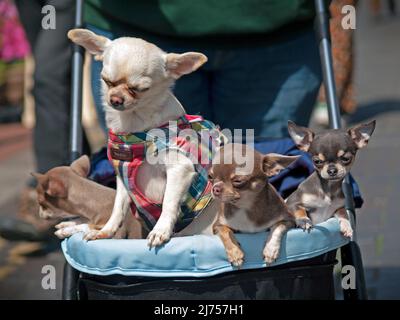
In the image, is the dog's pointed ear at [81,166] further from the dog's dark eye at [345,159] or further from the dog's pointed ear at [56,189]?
the dog's dark eye at [345,159]

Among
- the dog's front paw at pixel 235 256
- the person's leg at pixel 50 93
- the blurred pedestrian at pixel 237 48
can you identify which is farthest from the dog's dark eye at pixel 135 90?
the person's leg at pixel 50 93

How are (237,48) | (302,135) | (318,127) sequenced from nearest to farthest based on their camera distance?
(302,135) → (237,48) → (318,127)

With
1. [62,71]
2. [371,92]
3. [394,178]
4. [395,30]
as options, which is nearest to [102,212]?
[62,71]

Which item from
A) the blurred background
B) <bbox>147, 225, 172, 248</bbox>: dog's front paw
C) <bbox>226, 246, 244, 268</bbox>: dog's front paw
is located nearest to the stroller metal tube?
<bbox>147, 225, 172, 248</bbox>: dog's front paw

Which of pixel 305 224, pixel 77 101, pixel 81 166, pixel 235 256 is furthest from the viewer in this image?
pixel 77 101

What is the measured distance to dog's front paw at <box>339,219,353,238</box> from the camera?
2293 millimetres

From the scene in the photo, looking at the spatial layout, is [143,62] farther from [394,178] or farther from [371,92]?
[371,92]

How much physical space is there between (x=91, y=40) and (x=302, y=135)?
2.07 ft

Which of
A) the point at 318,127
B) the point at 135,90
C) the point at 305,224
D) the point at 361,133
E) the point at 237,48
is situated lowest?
the point at 305,224

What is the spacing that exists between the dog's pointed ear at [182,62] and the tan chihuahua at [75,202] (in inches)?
16.1

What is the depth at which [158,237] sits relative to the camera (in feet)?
7.06

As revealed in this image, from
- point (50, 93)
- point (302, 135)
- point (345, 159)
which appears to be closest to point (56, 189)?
point (302, 135)

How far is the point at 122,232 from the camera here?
239 cm

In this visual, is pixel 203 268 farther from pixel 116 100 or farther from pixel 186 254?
pixel 116 100
